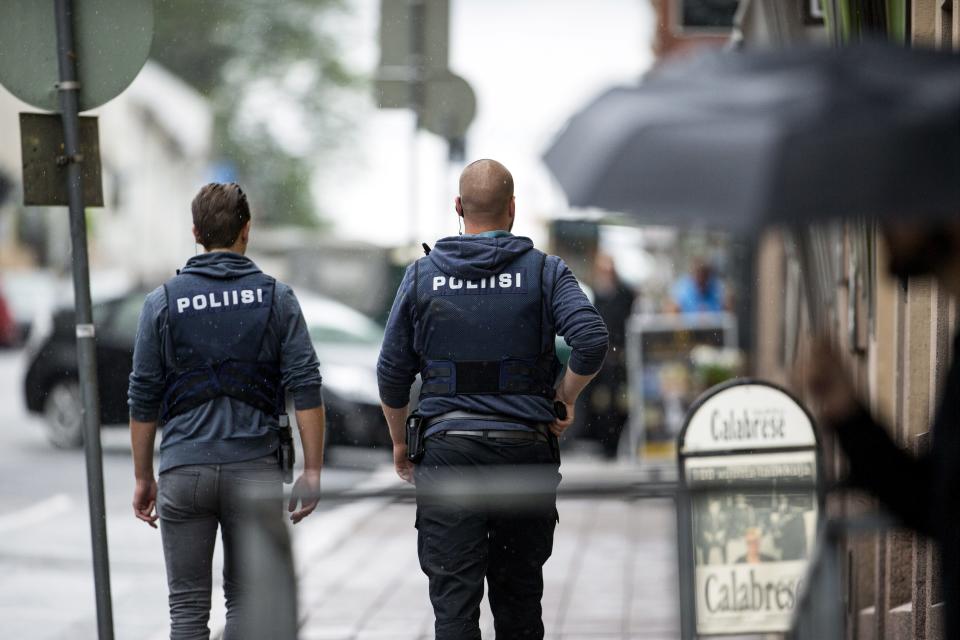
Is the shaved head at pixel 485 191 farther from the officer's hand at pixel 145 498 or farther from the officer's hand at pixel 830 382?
the officer's hand at pixel 830 382

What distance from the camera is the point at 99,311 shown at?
45.1 ft

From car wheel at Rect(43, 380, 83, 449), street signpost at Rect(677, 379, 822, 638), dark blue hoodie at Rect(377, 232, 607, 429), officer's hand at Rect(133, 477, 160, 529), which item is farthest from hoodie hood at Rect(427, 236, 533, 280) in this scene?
car wheel at Rect(43, 380, 83, 449)

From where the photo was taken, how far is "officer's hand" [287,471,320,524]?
10.8ft

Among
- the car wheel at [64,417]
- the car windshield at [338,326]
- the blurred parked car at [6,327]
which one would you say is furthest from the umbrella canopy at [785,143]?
the blurred parked car at [6,327]

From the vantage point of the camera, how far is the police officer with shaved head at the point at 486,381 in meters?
→ 4.60

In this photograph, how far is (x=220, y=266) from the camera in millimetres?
4797

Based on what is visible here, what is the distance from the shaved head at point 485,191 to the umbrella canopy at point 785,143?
1.80 metres

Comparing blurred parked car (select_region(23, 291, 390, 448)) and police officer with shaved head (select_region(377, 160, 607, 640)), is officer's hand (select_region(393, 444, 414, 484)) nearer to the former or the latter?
police officer with shaved head (select_region(377, 160, 607, 640))

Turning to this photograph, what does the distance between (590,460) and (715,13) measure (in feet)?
14.2

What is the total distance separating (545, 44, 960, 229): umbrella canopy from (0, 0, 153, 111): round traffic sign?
285 centimetres

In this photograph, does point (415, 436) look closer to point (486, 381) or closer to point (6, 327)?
point (486, 381)

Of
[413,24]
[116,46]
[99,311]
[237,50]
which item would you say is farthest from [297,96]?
[116,46]

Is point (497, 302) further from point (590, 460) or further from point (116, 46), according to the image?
point (590, 460)

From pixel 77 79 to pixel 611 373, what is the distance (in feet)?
27.9
